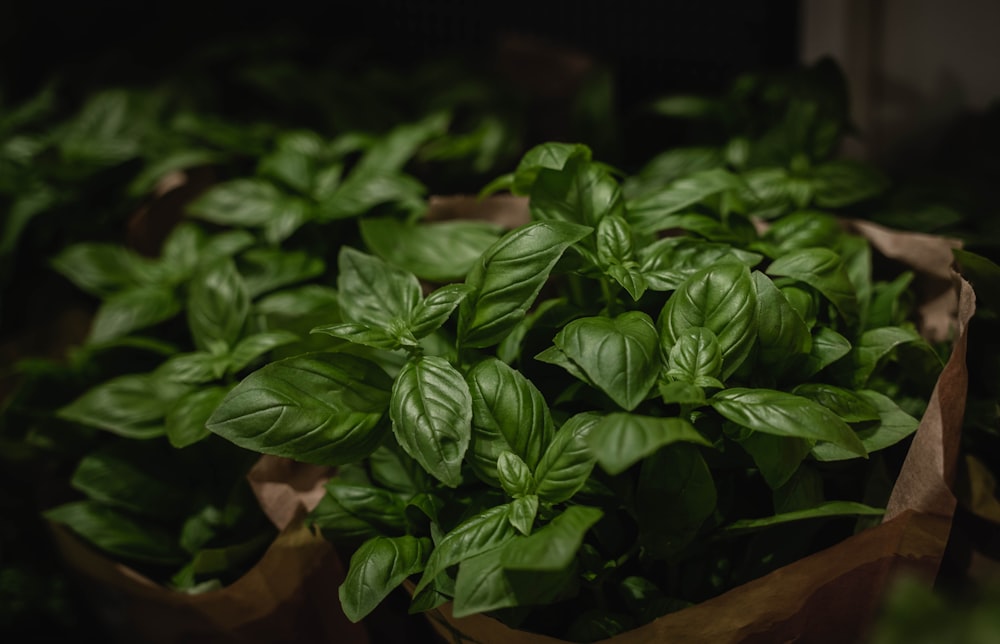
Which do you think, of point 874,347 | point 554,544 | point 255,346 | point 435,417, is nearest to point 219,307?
point 255,346

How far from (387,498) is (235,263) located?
13.2 inches

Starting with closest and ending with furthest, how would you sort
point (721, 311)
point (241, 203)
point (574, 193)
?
point (721, 311) < point (574, 193) < point (241, 203)

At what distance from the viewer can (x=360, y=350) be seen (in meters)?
0.67

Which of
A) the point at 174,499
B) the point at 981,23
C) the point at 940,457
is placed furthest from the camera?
the point at 981,23

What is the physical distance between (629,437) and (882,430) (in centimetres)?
23

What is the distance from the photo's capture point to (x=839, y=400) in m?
0.59

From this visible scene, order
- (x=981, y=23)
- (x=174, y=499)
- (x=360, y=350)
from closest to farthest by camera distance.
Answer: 1. (x=360, y=350)
2. (x=174, y=499)
3. (x=981, y=23)

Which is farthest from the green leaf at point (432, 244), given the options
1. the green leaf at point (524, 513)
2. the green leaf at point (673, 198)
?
the green leaf at point (524, 513)

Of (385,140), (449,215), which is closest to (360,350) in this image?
(449,215)

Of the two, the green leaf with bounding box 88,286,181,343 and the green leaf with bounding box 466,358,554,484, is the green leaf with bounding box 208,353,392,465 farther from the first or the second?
the green leaf with bounding box 88,286,181,343

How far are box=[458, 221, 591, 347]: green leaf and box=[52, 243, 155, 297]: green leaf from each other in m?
0.44

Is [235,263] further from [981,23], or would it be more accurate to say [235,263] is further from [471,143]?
[981,23]

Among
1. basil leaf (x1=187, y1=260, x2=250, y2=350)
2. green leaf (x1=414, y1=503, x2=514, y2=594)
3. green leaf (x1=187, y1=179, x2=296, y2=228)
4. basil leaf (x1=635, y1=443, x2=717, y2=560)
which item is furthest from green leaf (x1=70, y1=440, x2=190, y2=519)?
basil leaf (x1=635, y1=443, x2=717, y2=560)

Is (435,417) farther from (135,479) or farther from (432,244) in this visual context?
(135,479)
